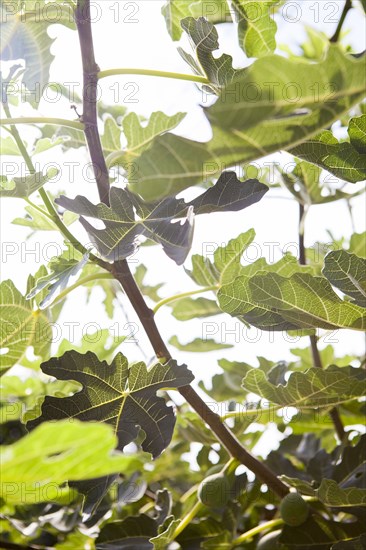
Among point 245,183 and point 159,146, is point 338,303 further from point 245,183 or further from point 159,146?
point 159,146

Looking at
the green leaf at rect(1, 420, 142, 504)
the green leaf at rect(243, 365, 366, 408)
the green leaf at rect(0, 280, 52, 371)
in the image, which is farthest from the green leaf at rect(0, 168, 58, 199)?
the green leaf at rect(1, 420, 142, 504)

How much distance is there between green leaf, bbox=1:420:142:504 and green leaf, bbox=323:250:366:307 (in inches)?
19.4

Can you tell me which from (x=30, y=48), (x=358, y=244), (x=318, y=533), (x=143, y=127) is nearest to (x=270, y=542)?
(x=318, y=533)

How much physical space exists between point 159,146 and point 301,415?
83cm

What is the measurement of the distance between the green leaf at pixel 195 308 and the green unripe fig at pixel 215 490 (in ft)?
1.28

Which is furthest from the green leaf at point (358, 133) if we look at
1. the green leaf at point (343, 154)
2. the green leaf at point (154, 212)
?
the green leaf at point (154, 212)

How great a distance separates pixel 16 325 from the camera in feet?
3.29

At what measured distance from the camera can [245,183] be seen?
748mm

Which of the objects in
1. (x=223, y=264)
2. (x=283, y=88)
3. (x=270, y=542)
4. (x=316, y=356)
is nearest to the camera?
(x=283, y=88)

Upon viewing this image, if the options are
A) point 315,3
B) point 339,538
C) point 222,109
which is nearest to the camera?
point 222,109

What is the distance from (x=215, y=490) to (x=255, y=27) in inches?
27.3

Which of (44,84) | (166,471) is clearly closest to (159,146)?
(44,84)

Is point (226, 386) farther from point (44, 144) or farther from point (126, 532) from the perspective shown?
point (44, 144)

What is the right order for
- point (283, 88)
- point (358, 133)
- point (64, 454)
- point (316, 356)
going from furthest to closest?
point (316, 356) → point (358, 133) → point (283, 88) → point (64, 454)
